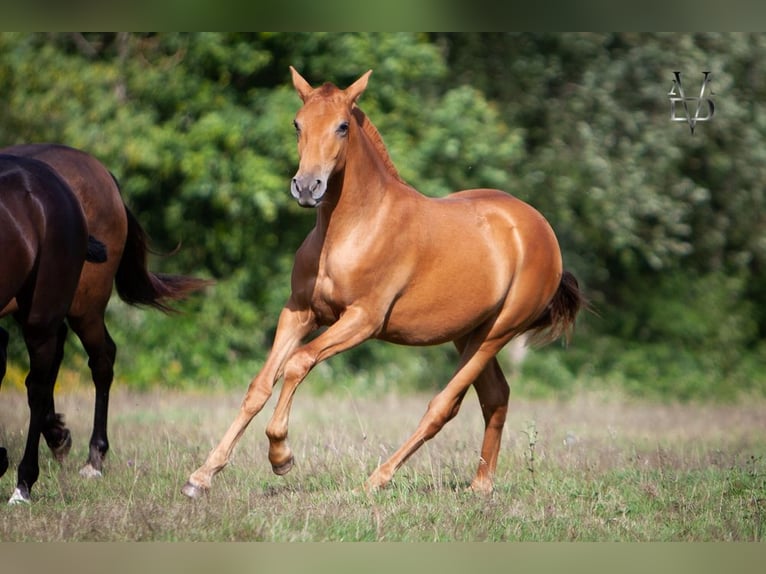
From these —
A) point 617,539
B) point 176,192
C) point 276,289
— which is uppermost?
point 617,539

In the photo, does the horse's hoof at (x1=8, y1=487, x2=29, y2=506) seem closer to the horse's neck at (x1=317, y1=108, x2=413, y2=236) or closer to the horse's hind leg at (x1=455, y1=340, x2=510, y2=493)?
the horse's neck at (x1=317, y1=108, x2=413, y2=236)

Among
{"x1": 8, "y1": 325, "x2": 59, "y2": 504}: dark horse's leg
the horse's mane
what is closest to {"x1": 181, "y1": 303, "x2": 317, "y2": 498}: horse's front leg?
{"x1": 8, "y1": 325, "x2": 59, "y2": 504}: dark horse's leg

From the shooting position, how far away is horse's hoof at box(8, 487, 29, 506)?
20.0 feet

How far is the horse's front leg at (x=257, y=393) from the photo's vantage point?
6.13 m

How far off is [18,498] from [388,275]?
7.81 ft

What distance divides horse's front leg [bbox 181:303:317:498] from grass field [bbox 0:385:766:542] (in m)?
0.15

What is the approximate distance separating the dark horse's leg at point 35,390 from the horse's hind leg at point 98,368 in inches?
43.8

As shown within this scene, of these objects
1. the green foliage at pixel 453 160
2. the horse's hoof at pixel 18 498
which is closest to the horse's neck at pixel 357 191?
the horse's hoof at pixel 18 498

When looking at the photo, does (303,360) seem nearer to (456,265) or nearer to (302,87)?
(456,265)

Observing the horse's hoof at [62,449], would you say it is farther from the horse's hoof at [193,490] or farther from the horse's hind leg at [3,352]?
the horse's hoof at [193,490]

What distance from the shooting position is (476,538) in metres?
5.46

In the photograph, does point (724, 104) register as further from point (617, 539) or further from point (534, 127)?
point (617, 539)
